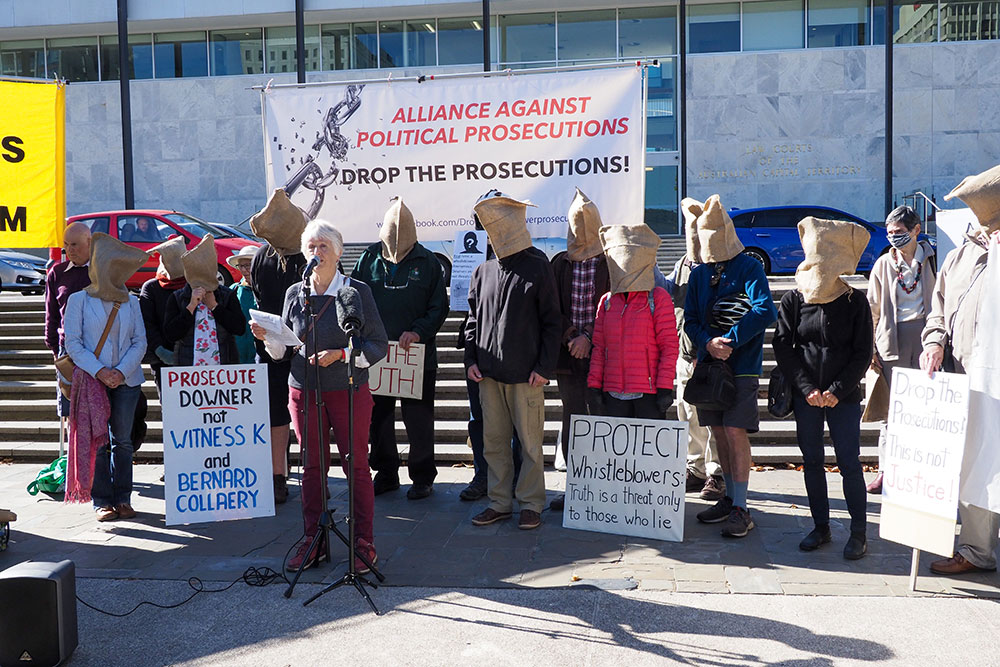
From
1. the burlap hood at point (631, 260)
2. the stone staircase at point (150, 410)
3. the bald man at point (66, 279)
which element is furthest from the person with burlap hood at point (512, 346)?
the bald man at point (66, 279)

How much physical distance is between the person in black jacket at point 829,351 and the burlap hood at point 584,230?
1429mm

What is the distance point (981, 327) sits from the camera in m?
4.82

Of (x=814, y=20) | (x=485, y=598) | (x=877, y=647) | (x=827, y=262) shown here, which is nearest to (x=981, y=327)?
(x=827, y=262)

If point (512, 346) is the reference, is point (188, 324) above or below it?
above

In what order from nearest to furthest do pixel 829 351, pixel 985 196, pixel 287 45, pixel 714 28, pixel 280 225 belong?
pixel 985 196
pixel 829 351
pixel 280 225
pixel 714 28
pixel 287 45

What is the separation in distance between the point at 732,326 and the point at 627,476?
3.73 feet

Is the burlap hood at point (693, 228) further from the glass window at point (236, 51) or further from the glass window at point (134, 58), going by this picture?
the glass window at point (134, 58)

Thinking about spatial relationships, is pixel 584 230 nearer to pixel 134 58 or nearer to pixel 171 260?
pixel 171 260

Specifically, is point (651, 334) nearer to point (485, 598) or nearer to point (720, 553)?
point (720, 553)

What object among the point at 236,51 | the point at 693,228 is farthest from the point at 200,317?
the point at 236,51

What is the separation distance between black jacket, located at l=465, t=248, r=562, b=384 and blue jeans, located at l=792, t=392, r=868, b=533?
1554 mm

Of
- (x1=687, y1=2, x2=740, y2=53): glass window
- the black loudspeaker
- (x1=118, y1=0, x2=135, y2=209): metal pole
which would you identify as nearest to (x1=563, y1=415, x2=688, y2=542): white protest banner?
the black loudspeaker

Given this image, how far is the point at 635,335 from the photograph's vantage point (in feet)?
19.1

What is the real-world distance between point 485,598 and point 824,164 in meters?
23.0
